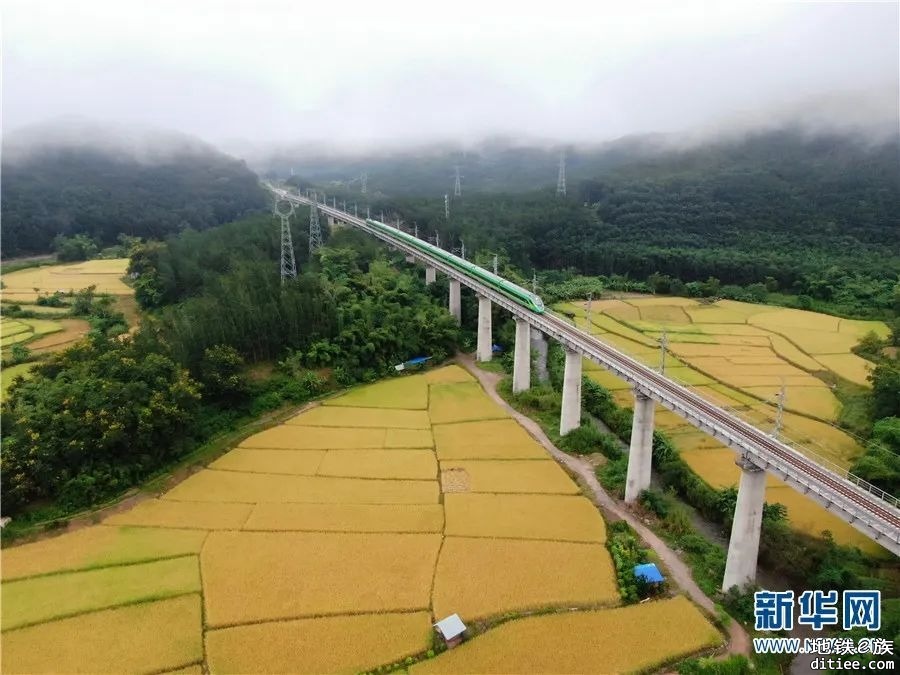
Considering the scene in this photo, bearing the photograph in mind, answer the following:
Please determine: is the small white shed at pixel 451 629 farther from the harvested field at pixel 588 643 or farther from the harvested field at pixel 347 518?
the harvested field at pixel 347 518

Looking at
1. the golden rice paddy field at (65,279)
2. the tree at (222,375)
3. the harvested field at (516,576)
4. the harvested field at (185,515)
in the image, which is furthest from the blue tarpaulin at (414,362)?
the golden rice paddy field at (65,279)

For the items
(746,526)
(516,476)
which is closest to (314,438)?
(516,476)

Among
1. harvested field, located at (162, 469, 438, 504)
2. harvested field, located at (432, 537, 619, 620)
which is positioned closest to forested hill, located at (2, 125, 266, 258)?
harvested field, located at (162, 469, 438, 504)

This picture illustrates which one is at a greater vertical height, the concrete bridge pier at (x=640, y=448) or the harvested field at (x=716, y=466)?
the concrete bridge pier at (x=640, y=448)

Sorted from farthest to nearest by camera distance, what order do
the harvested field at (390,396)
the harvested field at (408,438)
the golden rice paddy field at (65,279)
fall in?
the golden rice paddy field at (65,279) → the harvested field at (390,396) → the harvested field at (408,438)

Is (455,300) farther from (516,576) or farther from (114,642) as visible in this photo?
(114,642)

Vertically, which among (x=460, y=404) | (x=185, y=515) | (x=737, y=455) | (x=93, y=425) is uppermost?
(x=737, y=455)

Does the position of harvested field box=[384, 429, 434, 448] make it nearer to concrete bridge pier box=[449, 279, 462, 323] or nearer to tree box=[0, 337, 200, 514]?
tree box=[0, 337, 200, 514]
